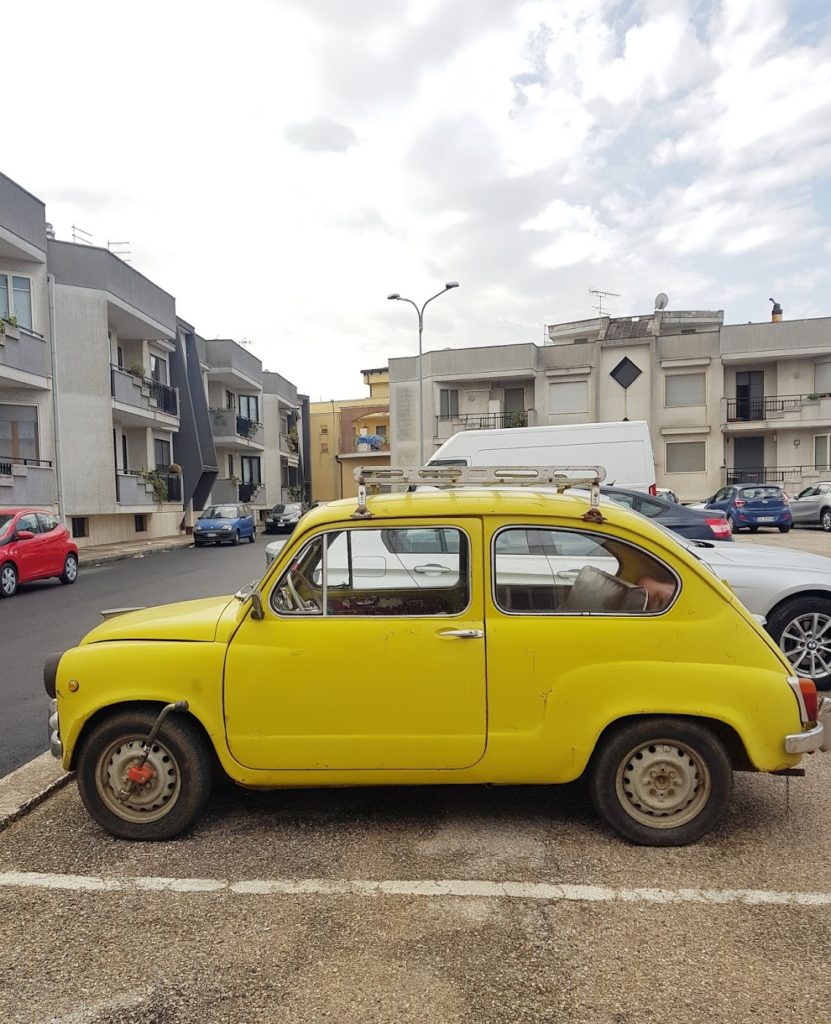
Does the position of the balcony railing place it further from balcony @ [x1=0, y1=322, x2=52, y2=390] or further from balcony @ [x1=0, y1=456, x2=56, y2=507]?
balcony @ [x1=0, y1=456, x2=56, y2=507]

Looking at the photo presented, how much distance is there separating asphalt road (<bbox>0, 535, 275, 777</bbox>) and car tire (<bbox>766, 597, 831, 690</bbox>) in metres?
5.59

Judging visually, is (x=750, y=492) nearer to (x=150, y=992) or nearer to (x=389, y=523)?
(x=389, y=523)

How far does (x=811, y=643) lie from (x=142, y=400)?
24895mm

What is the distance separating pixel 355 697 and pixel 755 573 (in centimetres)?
386

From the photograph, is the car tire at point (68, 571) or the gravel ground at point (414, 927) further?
the car tire at point (68, 571)

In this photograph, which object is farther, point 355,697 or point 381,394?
point 381,394

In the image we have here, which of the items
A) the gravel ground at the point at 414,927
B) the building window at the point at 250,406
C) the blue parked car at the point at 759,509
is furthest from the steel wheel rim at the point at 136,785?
the building window at the point at 250,406

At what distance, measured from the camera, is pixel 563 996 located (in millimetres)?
2377

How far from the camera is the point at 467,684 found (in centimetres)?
333

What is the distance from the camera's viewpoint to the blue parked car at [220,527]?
84.3ft

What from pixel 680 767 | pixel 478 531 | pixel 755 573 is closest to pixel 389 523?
pixel 478 531

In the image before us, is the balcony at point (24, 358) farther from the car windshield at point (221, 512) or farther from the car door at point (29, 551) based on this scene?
the car windshield at point (221, 512)

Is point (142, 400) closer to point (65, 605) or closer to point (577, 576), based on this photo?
point (65, 605)

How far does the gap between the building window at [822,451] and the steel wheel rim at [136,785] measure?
37.7 meters
